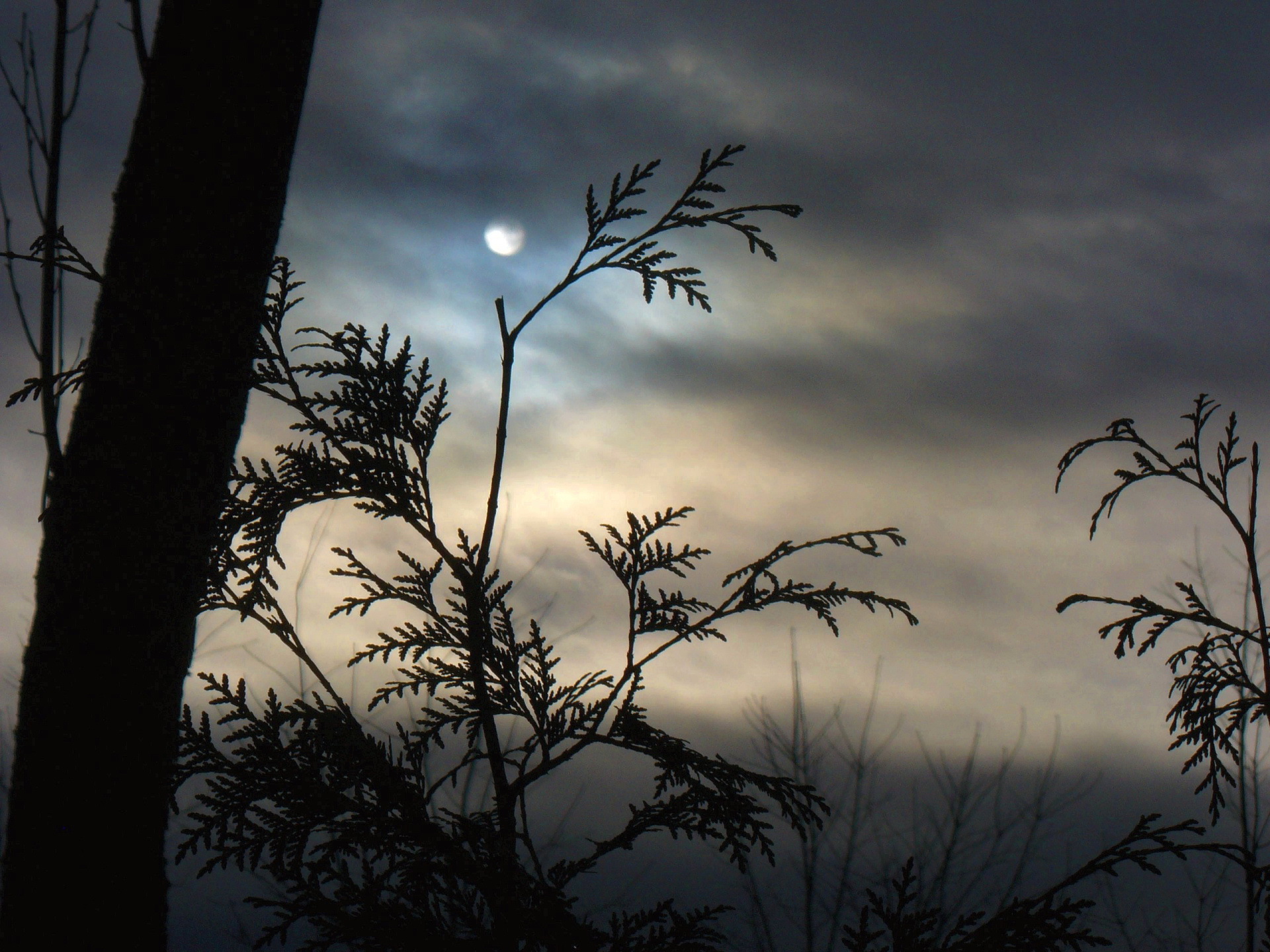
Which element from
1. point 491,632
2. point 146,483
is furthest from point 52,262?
point 491,632

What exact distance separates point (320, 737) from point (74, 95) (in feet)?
10.4

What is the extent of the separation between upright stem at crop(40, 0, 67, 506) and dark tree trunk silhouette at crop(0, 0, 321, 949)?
0.17 m

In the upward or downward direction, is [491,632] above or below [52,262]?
below

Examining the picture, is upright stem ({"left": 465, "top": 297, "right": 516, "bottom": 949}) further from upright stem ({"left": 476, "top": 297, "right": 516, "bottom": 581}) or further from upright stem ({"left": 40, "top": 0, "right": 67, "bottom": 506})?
upright stem ({"left": 40, "top": 0, "right": 67, "bottom": 506})

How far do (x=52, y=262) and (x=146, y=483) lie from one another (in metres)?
1.07

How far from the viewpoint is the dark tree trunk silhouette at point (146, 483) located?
121 inches

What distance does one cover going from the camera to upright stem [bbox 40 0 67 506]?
134 inches

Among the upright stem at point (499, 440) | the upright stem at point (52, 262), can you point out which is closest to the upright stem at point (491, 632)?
the upright stem at point (499, 440)

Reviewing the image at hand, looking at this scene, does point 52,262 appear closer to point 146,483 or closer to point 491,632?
point 146,483

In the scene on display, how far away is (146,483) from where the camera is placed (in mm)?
3219

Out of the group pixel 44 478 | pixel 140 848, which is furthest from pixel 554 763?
pixel 44 478

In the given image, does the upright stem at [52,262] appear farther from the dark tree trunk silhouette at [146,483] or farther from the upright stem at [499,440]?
the upright stem at [499,440]

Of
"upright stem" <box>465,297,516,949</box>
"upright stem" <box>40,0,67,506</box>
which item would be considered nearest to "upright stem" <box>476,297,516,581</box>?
"upright stem" <box>465,297,516,949</box>

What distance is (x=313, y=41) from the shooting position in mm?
3793
